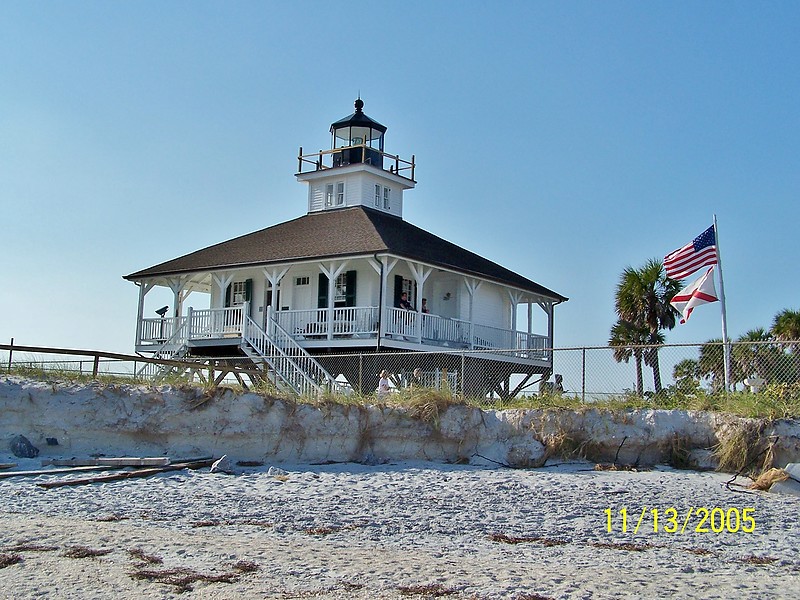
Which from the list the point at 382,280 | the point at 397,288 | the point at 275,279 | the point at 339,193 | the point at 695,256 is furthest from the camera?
the point at 339,193

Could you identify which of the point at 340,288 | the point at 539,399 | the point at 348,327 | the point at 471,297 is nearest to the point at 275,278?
the point at 340,288

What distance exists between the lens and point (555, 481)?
15867 millimetres

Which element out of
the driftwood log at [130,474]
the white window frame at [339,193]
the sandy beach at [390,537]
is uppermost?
the white window frame at [339,193]

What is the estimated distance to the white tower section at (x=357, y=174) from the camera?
118 feet

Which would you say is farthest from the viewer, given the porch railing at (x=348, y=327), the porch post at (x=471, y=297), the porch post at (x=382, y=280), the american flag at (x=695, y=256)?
the porch post at (x=471, y=297)

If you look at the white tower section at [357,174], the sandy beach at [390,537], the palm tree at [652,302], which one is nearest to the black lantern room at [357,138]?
the white tower section at [357,174]

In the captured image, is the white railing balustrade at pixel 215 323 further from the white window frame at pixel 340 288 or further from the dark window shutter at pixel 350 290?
the dark window shutter at pixel 350 290

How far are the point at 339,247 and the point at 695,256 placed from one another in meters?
10.9

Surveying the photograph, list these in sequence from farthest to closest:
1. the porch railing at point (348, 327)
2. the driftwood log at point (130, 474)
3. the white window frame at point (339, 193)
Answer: the white window frame at point (339, 193) < the porch railing at point (348, 327) < the driftwood log at point (130, 474)

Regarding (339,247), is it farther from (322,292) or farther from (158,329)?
(158,329)

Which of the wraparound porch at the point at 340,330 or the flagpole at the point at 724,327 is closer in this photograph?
the flagpole at the point at 724,327

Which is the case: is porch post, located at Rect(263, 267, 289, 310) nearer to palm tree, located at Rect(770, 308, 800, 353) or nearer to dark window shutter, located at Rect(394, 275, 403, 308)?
dark window shutter, located at Rect(394, 275, 403, 308)

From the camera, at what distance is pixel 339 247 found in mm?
29516

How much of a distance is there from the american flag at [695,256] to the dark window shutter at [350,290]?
10.6 metres
